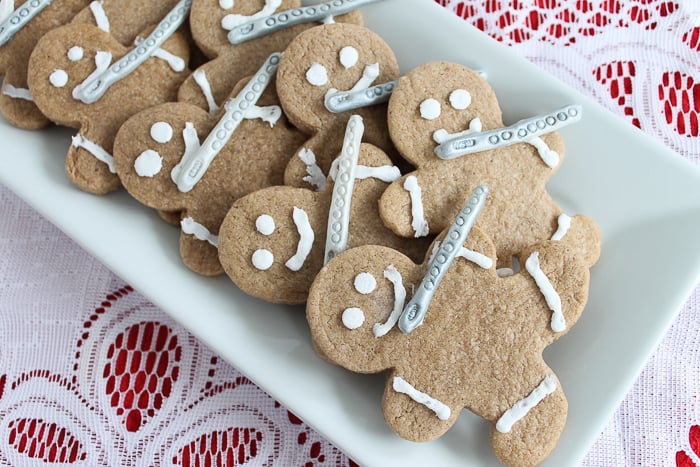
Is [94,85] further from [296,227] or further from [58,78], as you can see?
[296,227]

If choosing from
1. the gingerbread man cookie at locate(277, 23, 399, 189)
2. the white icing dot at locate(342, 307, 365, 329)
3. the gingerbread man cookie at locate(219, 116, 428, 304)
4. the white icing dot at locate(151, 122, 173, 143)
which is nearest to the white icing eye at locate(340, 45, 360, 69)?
the gingerbread man cookie at locate(277, 23, 399, 189)

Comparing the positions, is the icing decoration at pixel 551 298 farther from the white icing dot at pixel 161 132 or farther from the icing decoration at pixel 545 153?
the white icing dot at pixel 161 132

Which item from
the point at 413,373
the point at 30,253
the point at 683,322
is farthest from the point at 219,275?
the point at 683,322

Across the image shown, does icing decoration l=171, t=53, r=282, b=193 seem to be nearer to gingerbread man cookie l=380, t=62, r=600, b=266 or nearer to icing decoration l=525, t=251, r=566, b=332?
gingerbread man cookie l=380, t=62, r=600, b=266

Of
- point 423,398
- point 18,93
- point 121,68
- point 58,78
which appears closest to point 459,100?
point 423,398

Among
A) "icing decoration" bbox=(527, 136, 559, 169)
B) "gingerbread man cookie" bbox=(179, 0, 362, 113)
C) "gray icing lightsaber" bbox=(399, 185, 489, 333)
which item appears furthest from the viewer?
"gingerbread man cookie" bbox=(179, 0, 362, 113)

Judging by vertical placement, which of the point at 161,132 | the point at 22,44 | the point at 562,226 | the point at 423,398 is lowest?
the point at 423,398

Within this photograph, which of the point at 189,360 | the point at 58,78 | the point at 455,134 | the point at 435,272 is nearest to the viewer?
the point at 435,272
